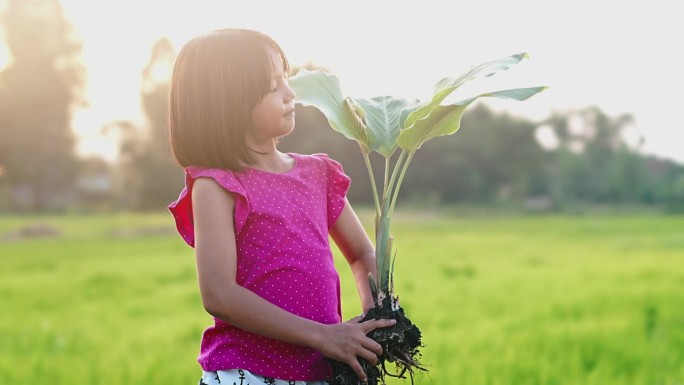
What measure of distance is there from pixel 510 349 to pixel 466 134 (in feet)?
68.0

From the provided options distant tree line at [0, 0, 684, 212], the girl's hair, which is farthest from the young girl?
distant tree line at [0, 0, 684, 212]

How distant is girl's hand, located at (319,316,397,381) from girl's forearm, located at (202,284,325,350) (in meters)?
0.02

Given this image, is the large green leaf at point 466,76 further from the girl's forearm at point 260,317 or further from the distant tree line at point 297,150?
the distant tree line at point 297,150

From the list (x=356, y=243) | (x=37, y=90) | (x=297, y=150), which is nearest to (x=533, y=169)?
(x=297, y=150)

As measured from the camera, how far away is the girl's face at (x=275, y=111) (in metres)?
1.50

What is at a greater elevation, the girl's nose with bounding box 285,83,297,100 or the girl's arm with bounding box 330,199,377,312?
the girl's nose with bounding box 285,83,297,100

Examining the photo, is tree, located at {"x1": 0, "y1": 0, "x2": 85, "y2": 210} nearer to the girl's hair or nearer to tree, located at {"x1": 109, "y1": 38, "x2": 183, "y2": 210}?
tree, located at {"x1": 109, "y1": 38, "x2": 183, "y2": 210}

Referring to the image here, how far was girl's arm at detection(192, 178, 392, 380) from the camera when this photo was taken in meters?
1.40

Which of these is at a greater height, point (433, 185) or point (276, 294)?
point (276, 294)

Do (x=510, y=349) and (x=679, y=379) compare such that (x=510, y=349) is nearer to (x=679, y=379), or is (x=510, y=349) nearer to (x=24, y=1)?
(x=679, y=379)

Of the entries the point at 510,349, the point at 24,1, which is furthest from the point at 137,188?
the point at 510,349

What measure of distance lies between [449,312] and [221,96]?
4.72m

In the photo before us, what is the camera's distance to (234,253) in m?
1.44

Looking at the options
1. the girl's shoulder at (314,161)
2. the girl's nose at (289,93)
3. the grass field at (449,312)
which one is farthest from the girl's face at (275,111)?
the grass field at (449,312)
